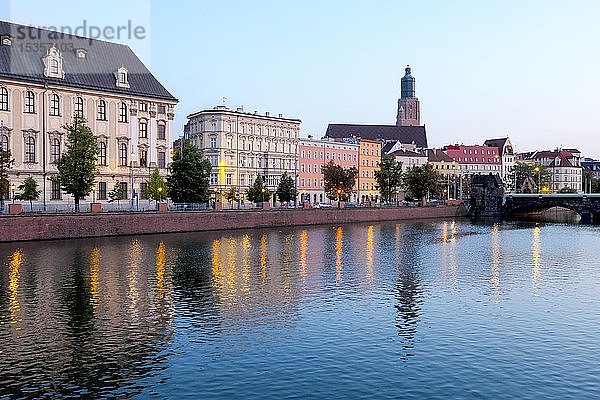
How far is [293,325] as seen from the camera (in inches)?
1233

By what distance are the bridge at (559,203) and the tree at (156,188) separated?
3289 inches

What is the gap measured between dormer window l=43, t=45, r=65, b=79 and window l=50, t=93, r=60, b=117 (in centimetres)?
268

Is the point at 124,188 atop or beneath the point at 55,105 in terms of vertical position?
beneath

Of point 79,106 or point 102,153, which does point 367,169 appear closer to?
point 102,153

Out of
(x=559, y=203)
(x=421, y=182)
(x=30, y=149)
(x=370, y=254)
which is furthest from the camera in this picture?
(x=421, y=182)

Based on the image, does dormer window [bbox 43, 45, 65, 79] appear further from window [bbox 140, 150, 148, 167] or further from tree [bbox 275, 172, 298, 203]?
tree [bbox 275, 172, 298, 203]

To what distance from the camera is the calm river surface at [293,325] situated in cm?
2286

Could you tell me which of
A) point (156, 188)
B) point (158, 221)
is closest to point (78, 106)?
point (156, 188)

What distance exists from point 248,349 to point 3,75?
219 feet

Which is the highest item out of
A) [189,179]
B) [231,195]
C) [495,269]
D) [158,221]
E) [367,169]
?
[367,169]

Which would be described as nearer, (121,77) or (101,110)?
(101,110)

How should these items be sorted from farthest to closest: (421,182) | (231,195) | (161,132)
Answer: (421,182)
(231,195)
(161,132)

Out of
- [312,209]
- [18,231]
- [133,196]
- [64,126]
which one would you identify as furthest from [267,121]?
[18,231]

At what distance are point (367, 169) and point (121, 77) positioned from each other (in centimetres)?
8589
